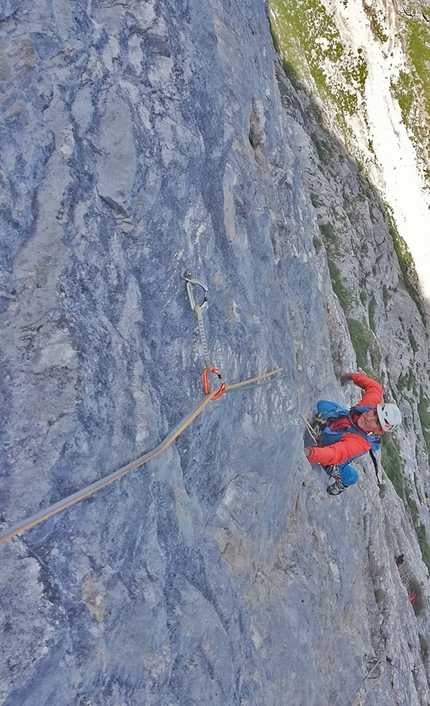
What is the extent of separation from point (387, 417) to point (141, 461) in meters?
5.86

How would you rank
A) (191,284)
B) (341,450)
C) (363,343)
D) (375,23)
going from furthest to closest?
1. (375,23)
2. (363,343)
3. (341,450)
4. (191,284)

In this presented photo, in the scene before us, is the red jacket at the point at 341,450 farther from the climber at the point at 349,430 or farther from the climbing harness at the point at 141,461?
the climbing harness at the point at 141,461

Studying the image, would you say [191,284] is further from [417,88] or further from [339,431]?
[417,88]

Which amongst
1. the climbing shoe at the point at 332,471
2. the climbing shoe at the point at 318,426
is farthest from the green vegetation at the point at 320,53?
the climbing shoe at the point at 332,471

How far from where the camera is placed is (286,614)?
843cm

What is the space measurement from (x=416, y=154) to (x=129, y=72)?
107 ft

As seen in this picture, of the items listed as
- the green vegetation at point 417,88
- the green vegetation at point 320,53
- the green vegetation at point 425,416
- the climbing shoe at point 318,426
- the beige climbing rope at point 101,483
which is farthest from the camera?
the green vegetation at point 417,88

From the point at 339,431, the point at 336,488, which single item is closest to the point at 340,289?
the point at 339,431

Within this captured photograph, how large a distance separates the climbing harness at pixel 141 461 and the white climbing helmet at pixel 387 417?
8.78 ft

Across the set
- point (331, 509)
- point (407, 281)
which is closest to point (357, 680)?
point (331, 509)

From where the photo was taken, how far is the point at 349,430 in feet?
32.9

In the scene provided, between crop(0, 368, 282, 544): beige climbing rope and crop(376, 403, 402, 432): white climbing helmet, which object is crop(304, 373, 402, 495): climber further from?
crop(0, 368, 282, 544): beige climbing rope

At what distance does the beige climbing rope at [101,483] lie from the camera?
159 inches

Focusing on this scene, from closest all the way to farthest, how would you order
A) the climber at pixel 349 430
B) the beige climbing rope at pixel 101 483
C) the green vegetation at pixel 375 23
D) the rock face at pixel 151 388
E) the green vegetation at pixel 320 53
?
the beige climbing rope at pixel 101 483
the rock face at pixel 151 388
the climber at pixel 349 430
the green vegetation at pixel 320 53
the green vegetation at pixel 375 23
